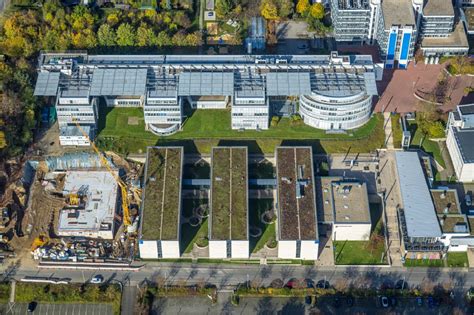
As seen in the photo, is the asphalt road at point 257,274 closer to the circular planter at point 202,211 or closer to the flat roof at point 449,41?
the circular planter at point 202,211

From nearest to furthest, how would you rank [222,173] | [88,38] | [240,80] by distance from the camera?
[222,173]
[240,80]
[88,38]

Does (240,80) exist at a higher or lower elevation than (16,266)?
higher

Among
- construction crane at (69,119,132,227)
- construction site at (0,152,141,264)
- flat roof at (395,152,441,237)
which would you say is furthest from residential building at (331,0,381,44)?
construction crane at (69,119,132,227)

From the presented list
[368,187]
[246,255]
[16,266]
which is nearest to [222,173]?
[246,255]

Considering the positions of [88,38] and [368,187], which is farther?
[88,38]

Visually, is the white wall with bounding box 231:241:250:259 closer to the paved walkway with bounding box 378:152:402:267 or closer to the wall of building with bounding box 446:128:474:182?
the paved walkway with bounding box 378:152:402:267

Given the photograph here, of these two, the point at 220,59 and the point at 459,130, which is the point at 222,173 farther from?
the point at 459,130
